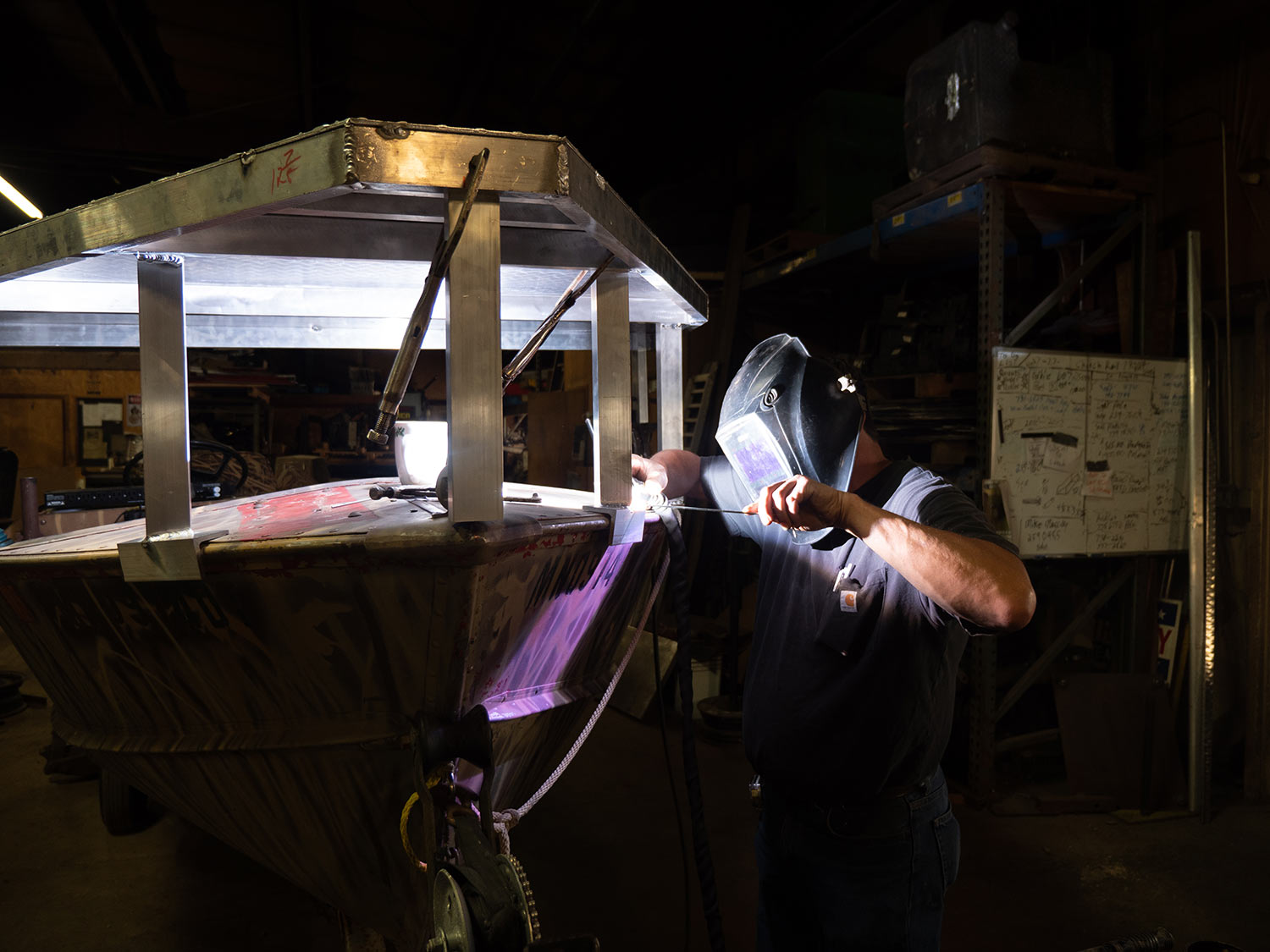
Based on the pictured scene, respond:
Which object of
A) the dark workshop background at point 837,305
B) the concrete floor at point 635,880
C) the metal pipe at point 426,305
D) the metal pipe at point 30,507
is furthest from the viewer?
the metal pipe at point 30,507

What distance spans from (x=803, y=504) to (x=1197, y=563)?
11.1ft

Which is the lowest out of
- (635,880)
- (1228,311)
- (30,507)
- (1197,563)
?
(635,880)

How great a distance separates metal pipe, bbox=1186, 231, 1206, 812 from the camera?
380 cm

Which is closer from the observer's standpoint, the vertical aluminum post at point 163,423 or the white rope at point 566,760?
the vertical aluminum post at point 163,423

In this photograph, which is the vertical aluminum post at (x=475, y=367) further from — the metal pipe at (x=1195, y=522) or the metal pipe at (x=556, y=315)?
the metal pipe at (x=1195, y=522)

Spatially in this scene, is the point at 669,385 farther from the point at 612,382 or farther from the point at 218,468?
the point at 218,468

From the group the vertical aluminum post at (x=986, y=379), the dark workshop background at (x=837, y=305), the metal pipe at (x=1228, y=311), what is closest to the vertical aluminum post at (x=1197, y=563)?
the dark workshop background at (x=837, y=305)

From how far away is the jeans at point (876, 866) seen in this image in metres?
1.80

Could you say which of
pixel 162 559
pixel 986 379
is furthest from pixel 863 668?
pixel 986 379

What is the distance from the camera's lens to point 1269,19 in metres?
3.77

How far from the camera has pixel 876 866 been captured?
1811 mm

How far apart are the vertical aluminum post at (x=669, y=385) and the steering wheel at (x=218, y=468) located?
2.04 meters

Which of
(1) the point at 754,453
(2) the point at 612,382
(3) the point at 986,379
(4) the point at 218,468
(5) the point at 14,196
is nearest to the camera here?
(2) the point at 612,382

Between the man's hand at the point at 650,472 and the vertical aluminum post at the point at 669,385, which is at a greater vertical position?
the vertical aluminum post at the point at 669,385
